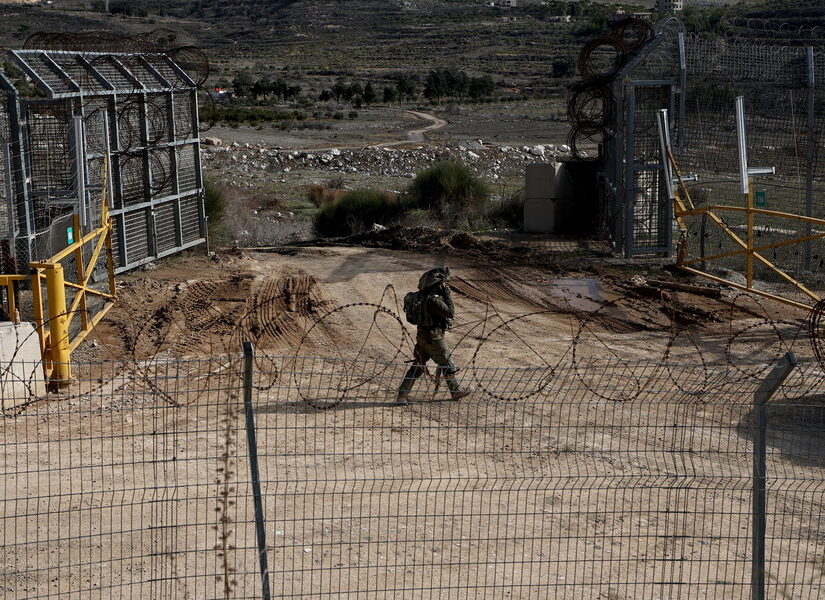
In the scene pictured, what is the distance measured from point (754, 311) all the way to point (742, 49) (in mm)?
4539

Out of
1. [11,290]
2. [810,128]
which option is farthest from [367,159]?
[11,290]

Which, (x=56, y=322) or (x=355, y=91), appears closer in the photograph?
(x=56, y=322)

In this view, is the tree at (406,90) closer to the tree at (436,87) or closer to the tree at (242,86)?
the tree at (436,87)

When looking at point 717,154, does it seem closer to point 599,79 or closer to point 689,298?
point 599,79

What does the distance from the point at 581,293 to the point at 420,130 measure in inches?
1360

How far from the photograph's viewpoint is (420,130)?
49.3m

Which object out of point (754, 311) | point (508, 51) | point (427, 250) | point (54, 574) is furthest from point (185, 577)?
point (508, 51)

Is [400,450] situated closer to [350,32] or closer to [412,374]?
[412,374]

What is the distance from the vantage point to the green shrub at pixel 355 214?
889 inches

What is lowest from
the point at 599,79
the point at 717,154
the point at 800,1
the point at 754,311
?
the point at 754,311

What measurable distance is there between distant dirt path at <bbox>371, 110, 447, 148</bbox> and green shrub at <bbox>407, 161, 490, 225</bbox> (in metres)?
17.0

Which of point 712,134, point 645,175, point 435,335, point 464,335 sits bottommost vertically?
point 464,335

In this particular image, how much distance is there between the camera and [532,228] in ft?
67.1

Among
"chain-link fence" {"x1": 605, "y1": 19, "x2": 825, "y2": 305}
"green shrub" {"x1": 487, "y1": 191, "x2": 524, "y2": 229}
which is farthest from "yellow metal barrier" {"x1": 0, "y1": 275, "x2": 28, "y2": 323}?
"green shrub" {"x1": 487, "y1": 191, "x2": 524, "y2": 229}
